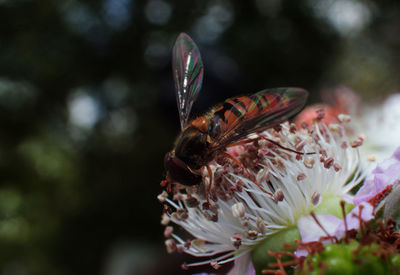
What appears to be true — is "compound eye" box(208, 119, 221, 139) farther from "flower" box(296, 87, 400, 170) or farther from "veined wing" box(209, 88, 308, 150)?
"flower" box(296, 87, 400, 170)

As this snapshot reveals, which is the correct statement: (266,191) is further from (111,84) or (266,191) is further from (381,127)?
(111,84)

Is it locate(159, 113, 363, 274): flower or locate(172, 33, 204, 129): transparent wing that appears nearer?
locate(159, 113, 363, 274): flower

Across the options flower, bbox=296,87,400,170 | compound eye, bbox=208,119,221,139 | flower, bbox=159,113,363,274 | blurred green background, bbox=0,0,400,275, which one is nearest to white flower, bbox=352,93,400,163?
flower, bbox=296,87,400,170

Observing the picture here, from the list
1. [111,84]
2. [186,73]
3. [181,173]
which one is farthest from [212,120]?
[111,84]

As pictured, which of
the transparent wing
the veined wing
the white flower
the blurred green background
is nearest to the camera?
the veined wing

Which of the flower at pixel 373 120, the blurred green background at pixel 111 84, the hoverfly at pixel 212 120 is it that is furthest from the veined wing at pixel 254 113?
the blurred green background at pixel 111 84

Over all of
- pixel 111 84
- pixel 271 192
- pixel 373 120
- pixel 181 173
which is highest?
pixel 111 84

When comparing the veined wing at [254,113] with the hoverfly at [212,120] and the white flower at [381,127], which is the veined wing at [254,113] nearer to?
the hoverfly at [212,120]
